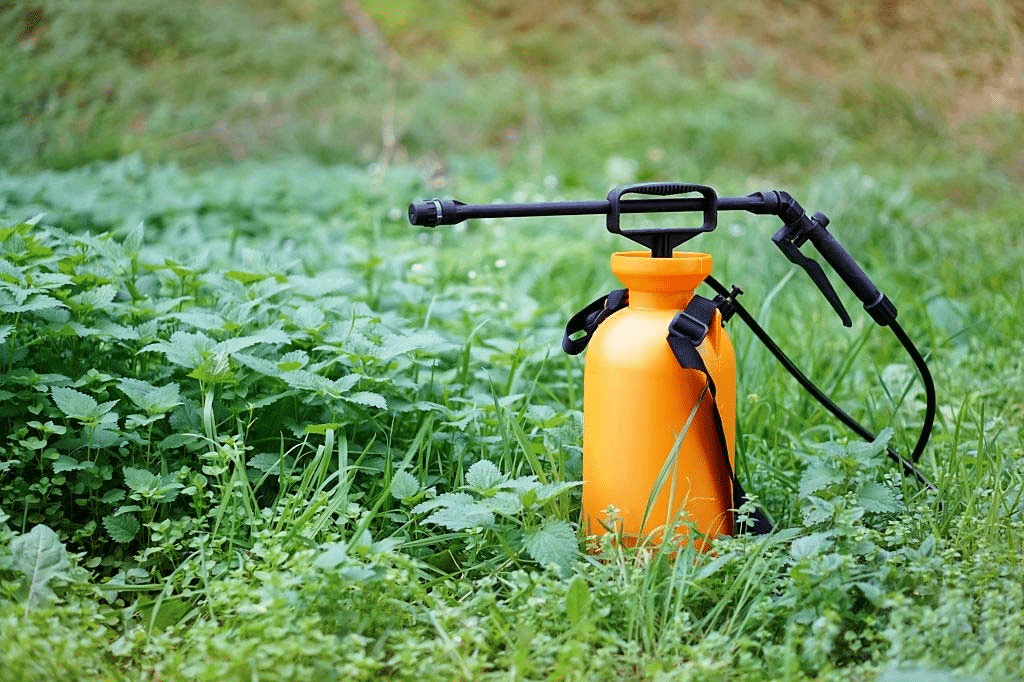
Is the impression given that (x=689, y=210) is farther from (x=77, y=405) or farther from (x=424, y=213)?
(x=77, y=405)

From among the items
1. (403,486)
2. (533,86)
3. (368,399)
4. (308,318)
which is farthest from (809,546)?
(533,86)

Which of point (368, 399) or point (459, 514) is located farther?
point (368, 399)

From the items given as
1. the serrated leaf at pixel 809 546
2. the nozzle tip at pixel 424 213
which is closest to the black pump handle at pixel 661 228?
the nozzle tip at pixel 424 213

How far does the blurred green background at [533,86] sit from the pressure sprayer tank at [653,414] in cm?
280


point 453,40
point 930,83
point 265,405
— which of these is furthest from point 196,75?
point 930,83

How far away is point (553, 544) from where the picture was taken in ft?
5.36

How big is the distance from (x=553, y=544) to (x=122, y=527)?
2.81 feet

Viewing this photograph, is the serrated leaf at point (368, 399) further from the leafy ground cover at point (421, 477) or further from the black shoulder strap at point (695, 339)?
the black shoulder strap at point (695, 339)

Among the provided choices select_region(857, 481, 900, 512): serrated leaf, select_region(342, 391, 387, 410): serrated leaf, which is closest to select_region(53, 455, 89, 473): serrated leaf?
select_region(342, 391, 387, 410): serrated leaf

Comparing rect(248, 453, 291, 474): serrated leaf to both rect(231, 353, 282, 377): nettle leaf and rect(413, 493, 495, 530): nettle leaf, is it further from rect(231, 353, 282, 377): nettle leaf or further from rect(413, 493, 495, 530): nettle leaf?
rect(413, 493, 495, 530): nettle leaf

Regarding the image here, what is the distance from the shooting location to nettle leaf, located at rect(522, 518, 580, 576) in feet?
5.30

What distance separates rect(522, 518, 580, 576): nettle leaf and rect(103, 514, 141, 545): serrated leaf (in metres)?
0.78

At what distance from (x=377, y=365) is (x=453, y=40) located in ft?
22.1

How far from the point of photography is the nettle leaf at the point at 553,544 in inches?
63.6
